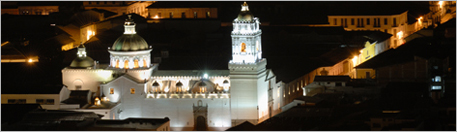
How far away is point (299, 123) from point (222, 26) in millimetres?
51451

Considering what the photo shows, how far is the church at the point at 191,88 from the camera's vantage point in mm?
101000

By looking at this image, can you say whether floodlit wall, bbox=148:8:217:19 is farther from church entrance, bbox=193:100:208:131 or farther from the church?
church entrance, bbox=193:100:208:131

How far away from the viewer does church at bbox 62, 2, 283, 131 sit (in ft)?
Result: 331

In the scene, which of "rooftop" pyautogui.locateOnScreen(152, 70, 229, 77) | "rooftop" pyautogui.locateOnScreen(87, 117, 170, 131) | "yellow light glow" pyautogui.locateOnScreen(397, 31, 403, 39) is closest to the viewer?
"rooftop" pyautogui.locateOnScreen(87, 117, 170, 131)

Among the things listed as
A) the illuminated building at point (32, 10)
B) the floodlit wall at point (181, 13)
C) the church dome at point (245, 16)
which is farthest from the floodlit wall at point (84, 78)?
the illuminated building at point (32, 10)

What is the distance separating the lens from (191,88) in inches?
4040

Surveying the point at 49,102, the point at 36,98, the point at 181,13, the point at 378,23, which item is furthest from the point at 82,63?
the point at 378,23

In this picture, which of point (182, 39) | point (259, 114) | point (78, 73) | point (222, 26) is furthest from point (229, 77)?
point (222, 26)

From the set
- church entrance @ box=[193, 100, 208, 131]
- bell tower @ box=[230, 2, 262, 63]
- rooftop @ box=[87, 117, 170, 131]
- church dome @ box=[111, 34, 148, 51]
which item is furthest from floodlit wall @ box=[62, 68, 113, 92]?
bell tower @ box=[230, 2, 262, 63]

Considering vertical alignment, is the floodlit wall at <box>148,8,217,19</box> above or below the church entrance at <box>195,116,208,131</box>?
above

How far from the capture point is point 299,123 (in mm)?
91562

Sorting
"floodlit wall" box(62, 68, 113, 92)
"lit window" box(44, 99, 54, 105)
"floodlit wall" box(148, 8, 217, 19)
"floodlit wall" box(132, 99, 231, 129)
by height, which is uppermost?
"floodlit wall" box(148, 8, 217, 19)

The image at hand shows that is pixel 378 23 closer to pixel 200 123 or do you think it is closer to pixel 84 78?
pixel 200 123

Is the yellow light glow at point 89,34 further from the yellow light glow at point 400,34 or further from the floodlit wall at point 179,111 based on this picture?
the yellow light glow at point 400,34
